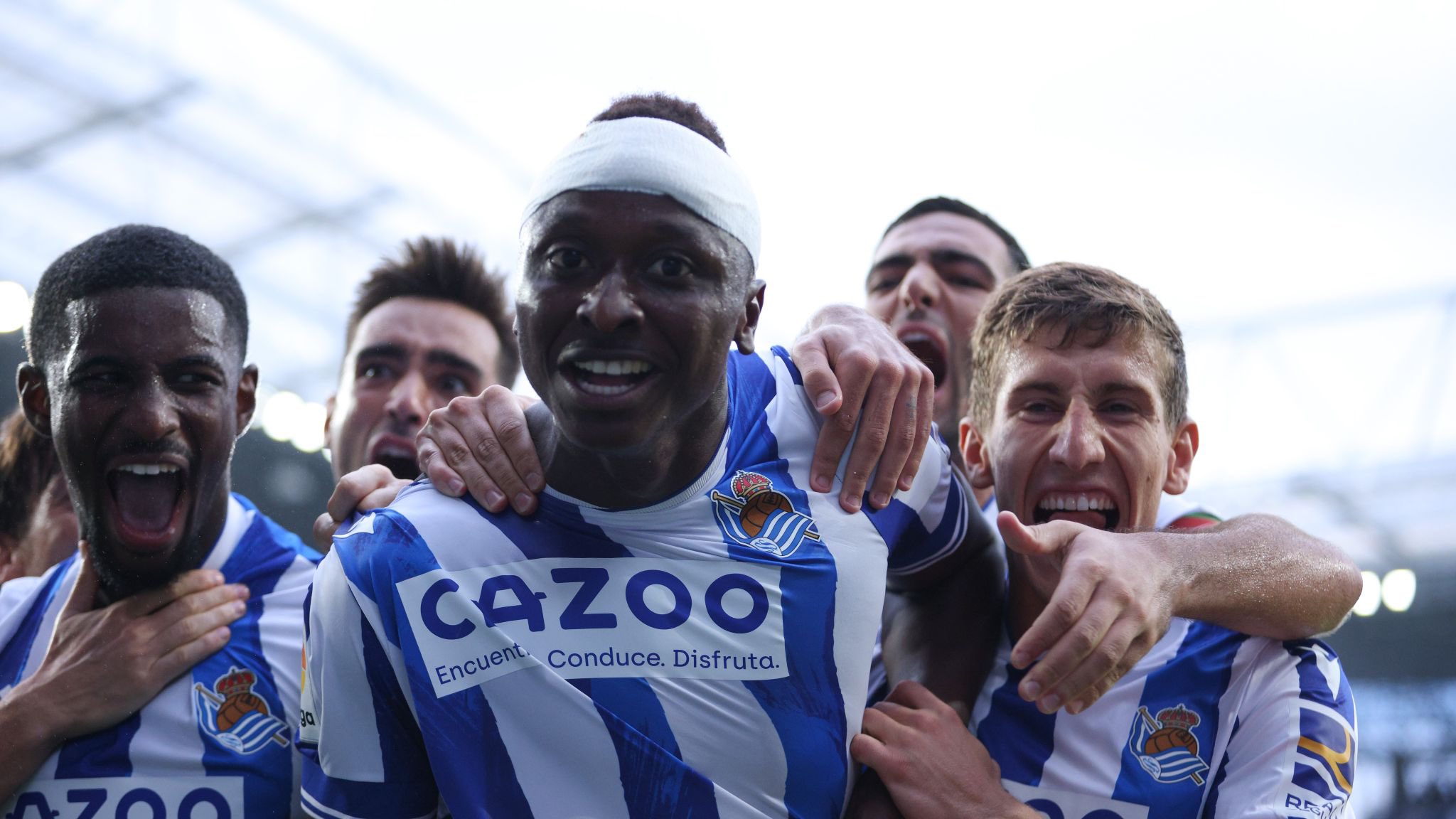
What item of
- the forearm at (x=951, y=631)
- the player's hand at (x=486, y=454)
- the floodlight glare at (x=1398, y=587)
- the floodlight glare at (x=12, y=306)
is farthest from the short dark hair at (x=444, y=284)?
the floodlight glare at (x=1398, y=587)

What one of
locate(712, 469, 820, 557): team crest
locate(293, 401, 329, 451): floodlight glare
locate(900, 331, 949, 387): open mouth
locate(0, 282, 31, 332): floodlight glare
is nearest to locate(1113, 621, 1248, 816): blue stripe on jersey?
locate(712, 469, 820, 557): team crest

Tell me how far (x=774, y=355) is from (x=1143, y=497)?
0.74 m

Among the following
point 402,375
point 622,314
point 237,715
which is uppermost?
point 402,375

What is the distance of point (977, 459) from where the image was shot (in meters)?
2.76

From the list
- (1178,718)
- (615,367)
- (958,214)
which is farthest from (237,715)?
(958,214)

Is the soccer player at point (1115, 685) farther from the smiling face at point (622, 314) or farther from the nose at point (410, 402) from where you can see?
the nose at point (410, 402)

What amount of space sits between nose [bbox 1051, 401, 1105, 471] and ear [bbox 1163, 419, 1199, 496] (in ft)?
1.00

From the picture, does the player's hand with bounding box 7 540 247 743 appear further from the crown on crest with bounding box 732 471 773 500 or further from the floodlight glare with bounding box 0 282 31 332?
the floodlight glare with bounding box 0 282 31 332

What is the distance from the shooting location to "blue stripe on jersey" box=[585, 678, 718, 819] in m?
1.99

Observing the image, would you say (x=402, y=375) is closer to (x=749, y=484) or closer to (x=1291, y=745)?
(x=749, y=484)

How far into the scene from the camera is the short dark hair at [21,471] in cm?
365

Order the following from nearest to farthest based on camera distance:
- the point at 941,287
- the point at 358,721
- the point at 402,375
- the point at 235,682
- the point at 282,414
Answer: the point at 358,721 → the point at 235,682 → the point at 402,375 → the point at 941,287 → the point at 282,414

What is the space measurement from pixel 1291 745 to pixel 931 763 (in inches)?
23.5

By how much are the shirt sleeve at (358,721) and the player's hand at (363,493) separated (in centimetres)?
43
